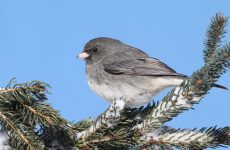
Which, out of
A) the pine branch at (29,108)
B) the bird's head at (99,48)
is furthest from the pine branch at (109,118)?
the bird's head at (99,48)

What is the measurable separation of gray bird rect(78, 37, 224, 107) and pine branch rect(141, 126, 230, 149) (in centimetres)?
217

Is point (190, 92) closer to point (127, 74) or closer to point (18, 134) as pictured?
point (18, 134)

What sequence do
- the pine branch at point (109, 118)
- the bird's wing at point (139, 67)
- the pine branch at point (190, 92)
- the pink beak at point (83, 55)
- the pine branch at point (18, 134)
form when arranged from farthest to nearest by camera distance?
the pink beak at point (83, 55) → the bird's wing at point (139, 67) → the pine branch at point (109, 118) → the pine branch at point (18, 134) → the pine branch at point (190, 92)

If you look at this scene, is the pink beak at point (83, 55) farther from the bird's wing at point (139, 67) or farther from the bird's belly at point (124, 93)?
the bird's belly at point (124, 93)

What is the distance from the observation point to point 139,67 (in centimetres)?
525

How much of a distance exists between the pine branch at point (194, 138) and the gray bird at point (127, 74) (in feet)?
7.12

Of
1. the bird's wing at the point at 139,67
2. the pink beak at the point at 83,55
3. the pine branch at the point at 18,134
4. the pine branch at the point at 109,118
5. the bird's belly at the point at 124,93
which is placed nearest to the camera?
the pine branch at the point at 18,134

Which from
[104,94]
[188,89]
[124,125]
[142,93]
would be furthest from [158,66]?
[188,89]

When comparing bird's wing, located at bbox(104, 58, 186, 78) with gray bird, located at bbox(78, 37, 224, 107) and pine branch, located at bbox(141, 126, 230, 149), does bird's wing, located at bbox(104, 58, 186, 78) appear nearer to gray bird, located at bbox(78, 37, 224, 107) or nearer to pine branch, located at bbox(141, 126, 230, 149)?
gray bird, located at bbox(78, 37, 224, 107)

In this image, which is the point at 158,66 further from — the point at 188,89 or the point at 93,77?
the point at 188,89

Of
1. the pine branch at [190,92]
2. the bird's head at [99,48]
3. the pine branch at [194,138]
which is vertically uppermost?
the bird's head at [99,48]

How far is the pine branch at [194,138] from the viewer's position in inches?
90.0

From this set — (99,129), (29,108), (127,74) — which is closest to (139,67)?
(127,74)

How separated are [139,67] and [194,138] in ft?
9.81
